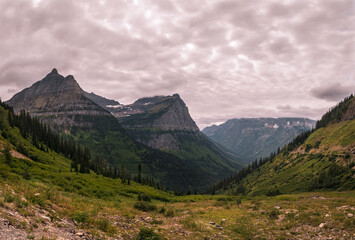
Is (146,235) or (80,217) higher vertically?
(80,217)

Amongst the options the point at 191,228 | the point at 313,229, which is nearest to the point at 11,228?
the point at 191,228

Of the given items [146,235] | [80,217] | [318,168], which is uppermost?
[80,217]

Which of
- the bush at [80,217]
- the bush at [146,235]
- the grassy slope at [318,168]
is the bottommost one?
the grassy slope at [318,168]

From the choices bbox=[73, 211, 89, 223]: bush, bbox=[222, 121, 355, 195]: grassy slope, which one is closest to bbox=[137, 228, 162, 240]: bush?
bbox=[73, 211, 89, 223]: bush

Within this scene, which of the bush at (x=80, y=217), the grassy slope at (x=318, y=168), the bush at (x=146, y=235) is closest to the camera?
the bush at (x=146, y=235)

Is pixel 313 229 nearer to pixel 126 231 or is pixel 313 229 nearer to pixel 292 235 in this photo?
pixel 292 235

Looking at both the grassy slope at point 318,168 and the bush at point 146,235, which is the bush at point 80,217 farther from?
the grassy slope at point 318,168

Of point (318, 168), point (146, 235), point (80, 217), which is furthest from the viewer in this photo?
point (318, 168)

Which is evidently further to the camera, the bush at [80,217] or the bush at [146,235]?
the bush at [80,217]

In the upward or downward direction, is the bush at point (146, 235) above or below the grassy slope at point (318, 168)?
above

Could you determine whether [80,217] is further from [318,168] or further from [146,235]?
[318,168]

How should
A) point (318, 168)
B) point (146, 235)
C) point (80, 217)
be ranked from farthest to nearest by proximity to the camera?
point (318, 168), point (80, 217), point (146, 235)

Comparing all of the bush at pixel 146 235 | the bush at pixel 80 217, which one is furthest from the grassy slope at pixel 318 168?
the bush at pixel 80 217

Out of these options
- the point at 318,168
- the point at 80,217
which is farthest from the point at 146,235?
the point at 318,168
